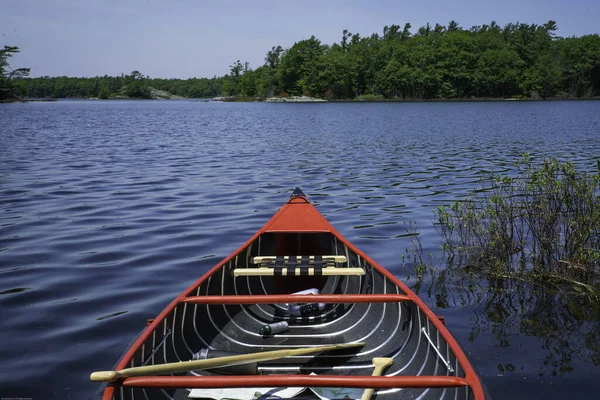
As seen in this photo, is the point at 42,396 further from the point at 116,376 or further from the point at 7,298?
the point at 7,298

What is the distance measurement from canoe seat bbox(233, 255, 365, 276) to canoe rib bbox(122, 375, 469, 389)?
2893 mm

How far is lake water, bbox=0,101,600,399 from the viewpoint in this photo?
6422mm

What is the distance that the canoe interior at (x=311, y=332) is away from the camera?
4.92 m

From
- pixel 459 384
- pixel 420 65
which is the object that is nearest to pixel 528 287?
pixel 459 384

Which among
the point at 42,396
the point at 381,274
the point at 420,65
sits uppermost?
the point at 420,65

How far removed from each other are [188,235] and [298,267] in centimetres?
540

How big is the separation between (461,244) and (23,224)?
9478 mm

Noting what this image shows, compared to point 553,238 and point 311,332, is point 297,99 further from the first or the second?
point 311,332

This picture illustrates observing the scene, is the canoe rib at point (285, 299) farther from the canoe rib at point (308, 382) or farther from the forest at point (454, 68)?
the forest at point (454, 68)

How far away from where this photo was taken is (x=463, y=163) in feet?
74.4

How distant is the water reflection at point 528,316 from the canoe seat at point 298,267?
183 cm

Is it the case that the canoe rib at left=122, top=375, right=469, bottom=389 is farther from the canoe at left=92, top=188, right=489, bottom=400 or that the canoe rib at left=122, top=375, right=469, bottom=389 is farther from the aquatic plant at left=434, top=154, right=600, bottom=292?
the aquatic plant at left=434, top=154, right=600, bottom=292

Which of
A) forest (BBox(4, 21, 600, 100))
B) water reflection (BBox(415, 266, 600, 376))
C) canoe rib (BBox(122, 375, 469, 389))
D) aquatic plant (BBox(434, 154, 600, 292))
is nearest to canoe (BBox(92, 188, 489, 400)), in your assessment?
canoe rib (BBox(122, 375, 469, 389))

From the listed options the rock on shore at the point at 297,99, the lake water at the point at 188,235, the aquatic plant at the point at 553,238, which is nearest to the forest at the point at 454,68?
the rock on shore at the point at 297,99
